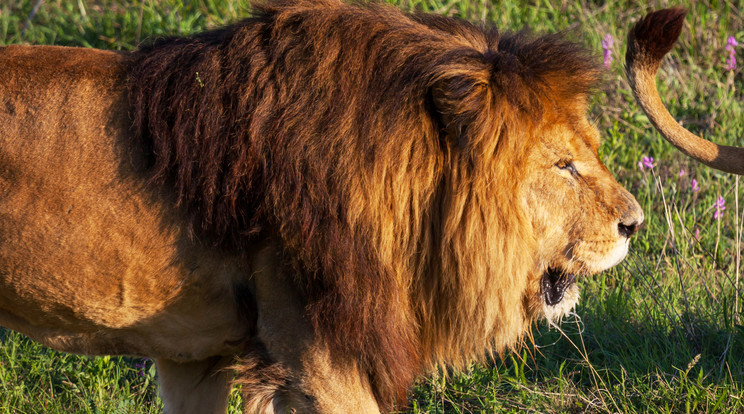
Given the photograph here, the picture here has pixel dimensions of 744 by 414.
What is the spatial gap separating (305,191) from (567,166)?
717 mm

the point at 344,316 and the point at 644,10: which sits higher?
the point at 644,10

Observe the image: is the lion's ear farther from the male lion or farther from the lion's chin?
the lion's chin

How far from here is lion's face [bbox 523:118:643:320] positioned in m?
2.27

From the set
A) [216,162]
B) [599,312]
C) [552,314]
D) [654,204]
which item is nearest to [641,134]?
[654,204]

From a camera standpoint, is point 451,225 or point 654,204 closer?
point 451,225

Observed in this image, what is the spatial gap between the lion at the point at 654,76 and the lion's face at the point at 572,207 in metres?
0.25

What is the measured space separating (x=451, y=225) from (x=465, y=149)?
20 centimetres

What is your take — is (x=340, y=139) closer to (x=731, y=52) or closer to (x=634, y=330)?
(x=634, y=330)

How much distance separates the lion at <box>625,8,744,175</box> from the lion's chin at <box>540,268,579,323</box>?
0.55 m

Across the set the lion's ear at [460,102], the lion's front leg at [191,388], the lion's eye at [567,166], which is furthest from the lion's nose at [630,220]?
the lion's front leg at [191,388]

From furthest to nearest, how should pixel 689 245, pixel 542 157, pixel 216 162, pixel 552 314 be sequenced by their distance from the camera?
pixel 689 245 → pixel 552 314 → pixel 542 157 → pixel 216 162

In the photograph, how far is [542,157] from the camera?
2.27m

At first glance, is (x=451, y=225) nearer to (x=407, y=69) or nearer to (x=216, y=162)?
(x=407, y=69)

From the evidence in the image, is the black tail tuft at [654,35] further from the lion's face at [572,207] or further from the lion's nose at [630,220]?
the lion's nose at [630,220]
